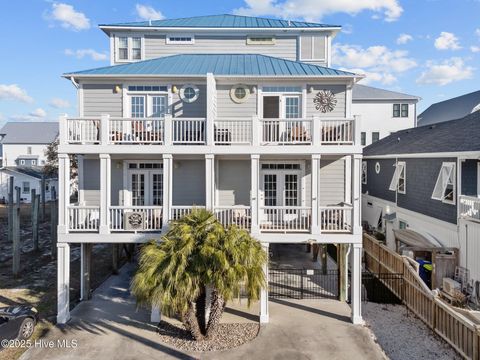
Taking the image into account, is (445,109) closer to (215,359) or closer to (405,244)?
(405,244)

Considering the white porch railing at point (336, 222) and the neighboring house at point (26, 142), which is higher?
the neighboring house at point (26, 142)

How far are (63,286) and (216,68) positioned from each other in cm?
999

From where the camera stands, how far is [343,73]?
1265cm

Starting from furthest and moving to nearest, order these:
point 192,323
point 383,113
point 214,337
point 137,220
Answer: point 383,113 < point 137,220 < point 214,337 < point 192,323

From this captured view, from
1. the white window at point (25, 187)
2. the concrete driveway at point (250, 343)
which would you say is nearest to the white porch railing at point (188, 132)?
the concrete driveway at point (250, 343)

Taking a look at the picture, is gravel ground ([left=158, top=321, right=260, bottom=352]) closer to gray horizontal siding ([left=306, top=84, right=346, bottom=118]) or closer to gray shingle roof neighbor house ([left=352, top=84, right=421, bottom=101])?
gray horizontal siding ([left=306, top=84, right=346, bottom=118])

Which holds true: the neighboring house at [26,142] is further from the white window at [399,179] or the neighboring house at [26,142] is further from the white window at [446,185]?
the white window at [446,185]

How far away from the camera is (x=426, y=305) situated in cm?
1017

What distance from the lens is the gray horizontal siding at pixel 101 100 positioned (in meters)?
13.1

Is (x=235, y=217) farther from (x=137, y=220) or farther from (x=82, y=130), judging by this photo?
(x=82, y=130)

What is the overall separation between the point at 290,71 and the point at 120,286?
11.5 m

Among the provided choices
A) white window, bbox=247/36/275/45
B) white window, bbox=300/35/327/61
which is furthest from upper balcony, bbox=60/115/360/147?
white window, bbox=247/36/275/45

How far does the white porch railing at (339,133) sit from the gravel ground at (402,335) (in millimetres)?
6052

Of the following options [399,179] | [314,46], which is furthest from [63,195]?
[399,179]
